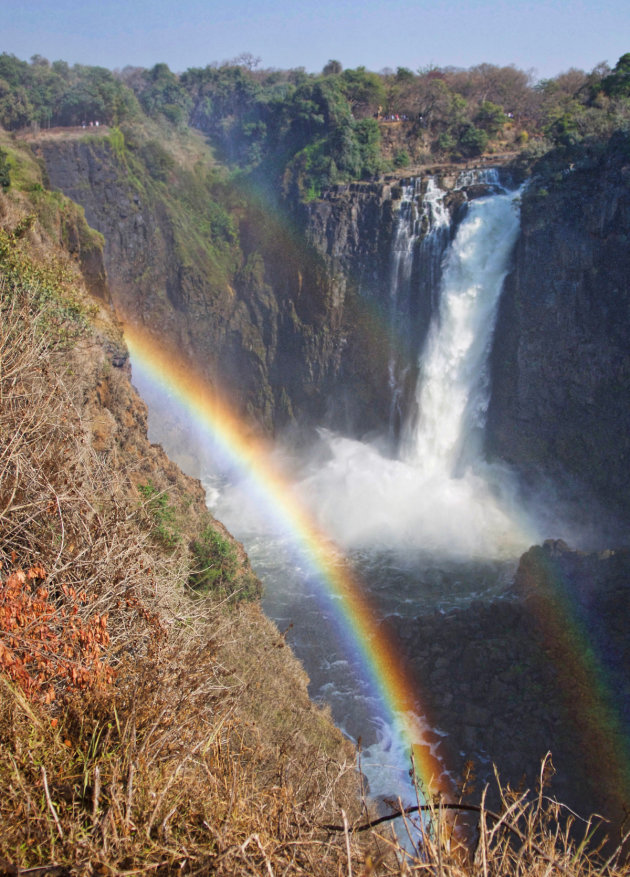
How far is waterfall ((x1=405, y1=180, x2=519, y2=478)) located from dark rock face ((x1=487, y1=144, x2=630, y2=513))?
717mm

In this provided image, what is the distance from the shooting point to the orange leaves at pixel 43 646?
3.63m

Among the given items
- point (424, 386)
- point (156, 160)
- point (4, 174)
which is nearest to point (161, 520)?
point (4, 174)

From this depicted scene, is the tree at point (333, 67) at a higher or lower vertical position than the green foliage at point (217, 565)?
higher

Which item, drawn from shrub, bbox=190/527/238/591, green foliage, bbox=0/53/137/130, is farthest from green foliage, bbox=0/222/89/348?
green foliage, bbox=0/53/137/130

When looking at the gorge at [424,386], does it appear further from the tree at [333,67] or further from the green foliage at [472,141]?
the tree at [333,67]

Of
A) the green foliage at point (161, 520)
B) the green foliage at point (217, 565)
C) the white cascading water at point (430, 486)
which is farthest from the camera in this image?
the white cascading water at point (430, 486)

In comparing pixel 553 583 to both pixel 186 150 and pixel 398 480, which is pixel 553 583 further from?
pixel 186 150

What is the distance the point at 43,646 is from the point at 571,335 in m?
20.4

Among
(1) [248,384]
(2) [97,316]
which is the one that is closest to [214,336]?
(1) [248,384]

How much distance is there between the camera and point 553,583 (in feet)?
52.0

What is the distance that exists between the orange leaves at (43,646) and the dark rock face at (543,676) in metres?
8.81

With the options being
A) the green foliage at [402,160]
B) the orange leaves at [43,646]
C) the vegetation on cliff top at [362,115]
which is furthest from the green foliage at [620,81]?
the orange leaves at [43,646]

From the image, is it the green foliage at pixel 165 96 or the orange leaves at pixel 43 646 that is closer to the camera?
the orange leaves at pixel 43 646

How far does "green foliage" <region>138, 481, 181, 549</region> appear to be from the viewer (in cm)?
891
